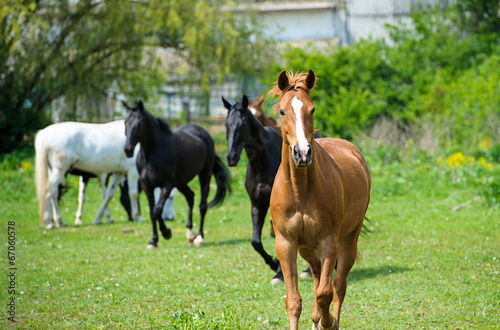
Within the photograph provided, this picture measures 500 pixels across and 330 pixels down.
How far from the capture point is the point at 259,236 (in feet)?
21.4

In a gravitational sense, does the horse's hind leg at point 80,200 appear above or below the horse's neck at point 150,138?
below

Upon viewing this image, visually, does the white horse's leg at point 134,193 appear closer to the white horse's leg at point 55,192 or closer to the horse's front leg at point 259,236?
the white horse's leg at point 55,192

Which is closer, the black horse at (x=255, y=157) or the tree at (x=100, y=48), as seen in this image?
the black horse at (x=255, y=157)

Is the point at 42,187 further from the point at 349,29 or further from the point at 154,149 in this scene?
the point at 349,29

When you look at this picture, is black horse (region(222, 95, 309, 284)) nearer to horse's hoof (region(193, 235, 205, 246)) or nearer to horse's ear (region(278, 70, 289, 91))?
horse's ear (region(278, 70, 289, 91))

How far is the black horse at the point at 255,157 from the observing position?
21.8 feet

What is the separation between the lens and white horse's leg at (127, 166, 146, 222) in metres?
11.5

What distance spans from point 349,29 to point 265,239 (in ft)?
70.9

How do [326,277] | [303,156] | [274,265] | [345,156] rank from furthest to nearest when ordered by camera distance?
1. [274,265]
2. [345,156]
3. [326,277]
4. [303,156]

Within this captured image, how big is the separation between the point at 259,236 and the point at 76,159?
6.09m

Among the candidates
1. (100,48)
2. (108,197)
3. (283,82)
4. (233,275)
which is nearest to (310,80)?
(283,82)

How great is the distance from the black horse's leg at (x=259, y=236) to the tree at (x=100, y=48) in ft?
36.6

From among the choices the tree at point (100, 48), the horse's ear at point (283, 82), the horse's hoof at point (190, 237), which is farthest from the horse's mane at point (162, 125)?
the tree at point (100, 48)

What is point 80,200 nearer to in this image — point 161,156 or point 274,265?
point 161,156
